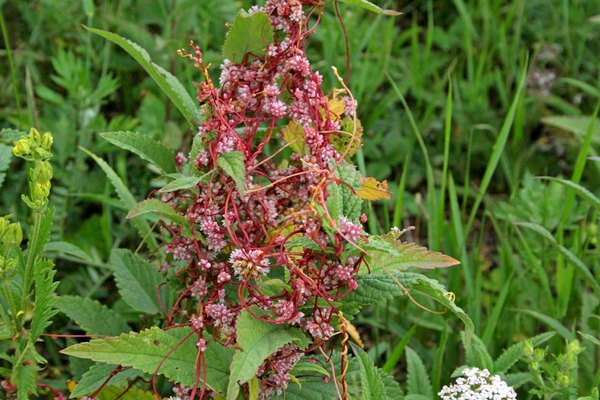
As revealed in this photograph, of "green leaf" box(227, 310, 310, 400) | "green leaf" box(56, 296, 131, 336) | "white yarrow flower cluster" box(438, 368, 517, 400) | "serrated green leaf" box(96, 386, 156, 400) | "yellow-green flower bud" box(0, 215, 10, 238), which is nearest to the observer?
"green leaf" box(227, 310, 310, 400)

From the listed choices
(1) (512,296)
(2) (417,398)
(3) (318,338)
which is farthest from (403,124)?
(3) (318,338)

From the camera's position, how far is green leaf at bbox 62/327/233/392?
1512mm

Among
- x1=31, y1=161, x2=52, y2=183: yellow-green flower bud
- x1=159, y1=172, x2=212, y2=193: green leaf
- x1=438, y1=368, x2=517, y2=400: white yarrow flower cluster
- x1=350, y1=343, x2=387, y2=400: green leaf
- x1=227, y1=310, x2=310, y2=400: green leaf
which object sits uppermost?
x1=31, y1=161, x2=52, y2=183: yellow-green flower bud

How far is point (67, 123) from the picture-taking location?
2.71m

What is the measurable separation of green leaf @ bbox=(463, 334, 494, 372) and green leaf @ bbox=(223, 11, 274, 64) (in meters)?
0.78

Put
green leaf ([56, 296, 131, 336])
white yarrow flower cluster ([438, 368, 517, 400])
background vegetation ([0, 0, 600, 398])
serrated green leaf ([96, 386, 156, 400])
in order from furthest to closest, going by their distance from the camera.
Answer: background vegetation ([0, 0, 600, 398]), green leaf ([56, 296, 131, 336]), serrated green leaf ([96, 386, 156, 400]), white yarrow flower cluster ([438, 368, 517, 400])

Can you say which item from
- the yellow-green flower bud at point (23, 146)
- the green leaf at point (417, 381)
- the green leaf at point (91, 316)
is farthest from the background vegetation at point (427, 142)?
the yellow-green flower bud at point (23, 146)

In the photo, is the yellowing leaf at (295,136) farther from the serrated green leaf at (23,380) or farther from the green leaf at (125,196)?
the serrated green leaf at (23,380)

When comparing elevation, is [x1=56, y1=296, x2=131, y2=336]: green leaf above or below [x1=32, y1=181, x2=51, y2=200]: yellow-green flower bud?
below

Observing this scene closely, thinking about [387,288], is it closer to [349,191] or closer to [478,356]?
[349,191]

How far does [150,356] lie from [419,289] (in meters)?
0.52

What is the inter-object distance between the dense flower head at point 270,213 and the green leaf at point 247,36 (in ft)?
0.05

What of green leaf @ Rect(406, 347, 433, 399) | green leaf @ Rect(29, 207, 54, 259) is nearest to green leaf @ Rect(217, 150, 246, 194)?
green leaf @ Rect(29, 207, 54, 259)

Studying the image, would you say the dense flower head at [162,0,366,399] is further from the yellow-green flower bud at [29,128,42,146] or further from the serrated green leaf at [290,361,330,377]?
the yellow-green flower bud at [29,128,42,146]
